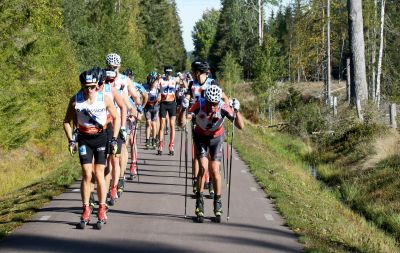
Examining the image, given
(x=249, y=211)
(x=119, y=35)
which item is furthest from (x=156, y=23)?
(x=249, y=211)

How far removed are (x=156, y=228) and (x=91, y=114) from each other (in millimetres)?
1802

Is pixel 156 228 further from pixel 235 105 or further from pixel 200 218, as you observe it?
pixel 235 105

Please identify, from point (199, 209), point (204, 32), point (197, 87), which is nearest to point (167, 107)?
point (197, 87)

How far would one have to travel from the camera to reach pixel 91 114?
8531 mm

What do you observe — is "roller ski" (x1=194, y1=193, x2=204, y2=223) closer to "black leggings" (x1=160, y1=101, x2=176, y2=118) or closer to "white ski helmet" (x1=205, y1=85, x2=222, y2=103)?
"white ski helmet" (x1=205, y1=85, x2=222, y2=103)

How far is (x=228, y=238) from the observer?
27.3ft

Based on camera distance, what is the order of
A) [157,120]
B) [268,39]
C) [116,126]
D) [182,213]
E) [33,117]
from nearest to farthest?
[116,126] → [182,213] → [157,120] → [33,117] → [268,39]

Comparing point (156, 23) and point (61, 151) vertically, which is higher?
point (156, 23)

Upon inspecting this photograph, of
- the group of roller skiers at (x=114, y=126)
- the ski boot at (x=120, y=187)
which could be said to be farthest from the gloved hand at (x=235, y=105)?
the ski boot at (x=120, y=187)

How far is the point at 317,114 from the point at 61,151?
35.8 feet

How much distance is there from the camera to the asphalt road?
306 inches

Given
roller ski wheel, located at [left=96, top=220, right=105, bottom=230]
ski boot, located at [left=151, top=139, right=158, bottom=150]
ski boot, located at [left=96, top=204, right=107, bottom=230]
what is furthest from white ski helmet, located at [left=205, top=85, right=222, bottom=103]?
ski boot, located at [left=151, top=139, right=158, bottom=150]

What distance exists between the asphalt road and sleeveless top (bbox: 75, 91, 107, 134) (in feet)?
4.45

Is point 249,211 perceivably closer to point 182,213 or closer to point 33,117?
point 182,213
